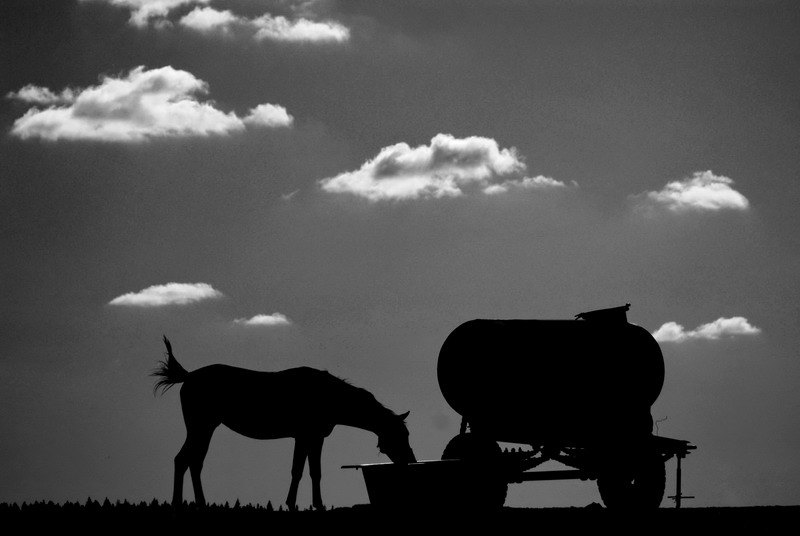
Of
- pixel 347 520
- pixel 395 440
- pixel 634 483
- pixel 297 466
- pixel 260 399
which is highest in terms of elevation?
pixel 260 399

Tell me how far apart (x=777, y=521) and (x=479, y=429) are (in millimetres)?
5494

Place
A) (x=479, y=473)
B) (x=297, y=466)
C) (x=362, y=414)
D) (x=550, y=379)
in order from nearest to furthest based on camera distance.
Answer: (x=479, y=473), (x=550, y=379), (x=297, y=466), (x=362, y=414)

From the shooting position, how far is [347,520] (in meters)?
14.7

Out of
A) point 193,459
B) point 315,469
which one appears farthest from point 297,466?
point 193,459

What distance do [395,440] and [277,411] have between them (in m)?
2.79

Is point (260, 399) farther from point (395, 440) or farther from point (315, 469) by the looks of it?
point (395, 440)

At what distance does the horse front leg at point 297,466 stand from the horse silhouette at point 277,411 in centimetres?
5

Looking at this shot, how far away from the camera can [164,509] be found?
51.1ft

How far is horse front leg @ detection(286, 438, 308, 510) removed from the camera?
20562 mm

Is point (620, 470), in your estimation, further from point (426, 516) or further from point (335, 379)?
point (335, 379)

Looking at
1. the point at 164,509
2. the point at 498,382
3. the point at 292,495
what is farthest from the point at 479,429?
the point at 164,509

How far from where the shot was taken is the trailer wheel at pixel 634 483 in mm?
18594

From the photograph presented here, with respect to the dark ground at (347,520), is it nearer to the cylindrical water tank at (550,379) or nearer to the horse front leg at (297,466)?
the cylindrical water tank at (550,379)

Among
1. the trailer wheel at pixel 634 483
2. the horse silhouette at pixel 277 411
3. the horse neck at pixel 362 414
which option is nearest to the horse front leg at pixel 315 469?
the horse silhouette at pixel 277 411
